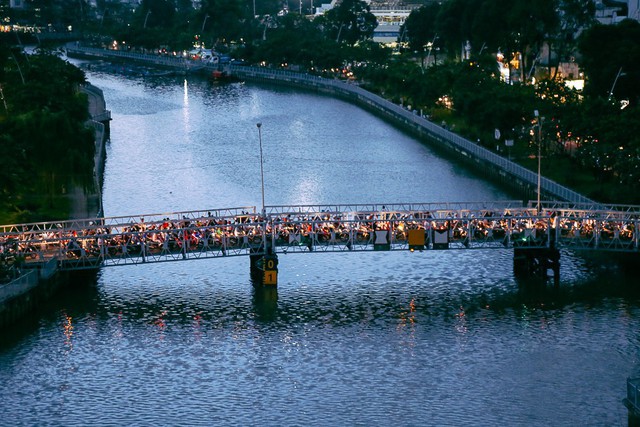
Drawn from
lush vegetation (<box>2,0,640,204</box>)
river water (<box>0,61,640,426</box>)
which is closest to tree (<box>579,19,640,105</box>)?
lush vegetation (<box>2,0,640,204</box>)

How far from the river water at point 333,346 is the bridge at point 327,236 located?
7.05 feet

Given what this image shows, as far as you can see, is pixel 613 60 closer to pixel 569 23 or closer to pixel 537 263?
pixel 569 23

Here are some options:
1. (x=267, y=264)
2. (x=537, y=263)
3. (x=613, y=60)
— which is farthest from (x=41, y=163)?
(x=613, y=60)

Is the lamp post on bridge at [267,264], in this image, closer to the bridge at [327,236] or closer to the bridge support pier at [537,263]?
the bridge at [327,236]

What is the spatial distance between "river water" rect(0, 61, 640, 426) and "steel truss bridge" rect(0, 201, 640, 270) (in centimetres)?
233

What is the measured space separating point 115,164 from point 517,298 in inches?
2560

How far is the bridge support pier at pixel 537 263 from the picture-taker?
79750 mm

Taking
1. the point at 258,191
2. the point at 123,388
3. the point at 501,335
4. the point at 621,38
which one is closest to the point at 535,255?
the point at 501,335

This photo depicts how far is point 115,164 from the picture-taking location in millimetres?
131375

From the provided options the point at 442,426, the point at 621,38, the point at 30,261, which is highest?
the point at 621,38

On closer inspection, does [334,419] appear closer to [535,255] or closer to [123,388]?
[123,388]

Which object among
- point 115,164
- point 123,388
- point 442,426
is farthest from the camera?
point 115,164

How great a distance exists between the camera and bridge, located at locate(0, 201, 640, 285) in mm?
78000

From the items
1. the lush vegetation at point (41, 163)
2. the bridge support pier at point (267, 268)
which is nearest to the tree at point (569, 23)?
the lush vegetation at point (41, 163)
